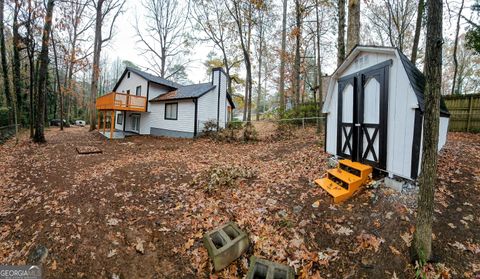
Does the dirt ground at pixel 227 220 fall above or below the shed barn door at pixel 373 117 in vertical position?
below

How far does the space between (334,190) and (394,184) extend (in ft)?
3.78

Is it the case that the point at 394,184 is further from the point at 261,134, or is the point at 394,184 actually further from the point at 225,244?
the point at 261,134

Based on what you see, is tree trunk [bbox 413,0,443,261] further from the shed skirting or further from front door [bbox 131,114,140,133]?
front door [bbox 131,114,140,133]

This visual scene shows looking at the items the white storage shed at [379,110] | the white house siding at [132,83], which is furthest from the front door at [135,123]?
the white storage shed at [379,110]

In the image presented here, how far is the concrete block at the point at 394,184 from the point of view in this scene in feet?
13.6

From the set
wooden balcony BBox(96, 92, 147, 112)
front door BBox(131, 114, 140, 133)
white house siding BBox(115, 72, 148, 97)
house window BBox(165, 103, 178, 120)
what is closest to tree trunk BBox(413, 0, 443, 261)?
house window BBox(165, 103, 178, 120)

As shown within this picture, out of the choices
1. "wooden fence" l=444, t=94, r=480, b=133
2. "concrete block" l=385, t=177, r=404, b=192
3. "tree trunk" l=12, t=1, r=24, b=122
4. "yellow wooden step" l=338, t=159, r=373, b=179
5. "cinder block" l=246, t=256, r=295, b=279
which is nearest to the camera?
"cinder block" l=246, t=256, r=295, b=279

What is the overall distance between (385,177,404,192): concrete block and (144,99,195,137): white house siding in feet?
38.5

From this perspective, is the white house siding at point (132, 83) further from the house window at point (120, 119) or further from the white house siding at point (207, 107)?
the white house siding at point (207, 107)

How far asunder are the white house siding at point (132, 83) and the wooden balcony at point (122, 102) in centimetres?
106

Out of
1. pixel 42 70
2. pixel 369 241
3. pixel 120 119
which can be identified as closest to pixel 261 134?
pixel 369 241

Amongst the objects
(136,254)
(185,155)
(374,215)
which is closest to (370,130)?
(374,215)

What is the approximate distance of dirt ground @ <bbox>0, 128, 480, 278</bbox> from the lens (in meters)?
3.09

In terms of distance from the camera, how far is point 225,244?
327 centimetres
